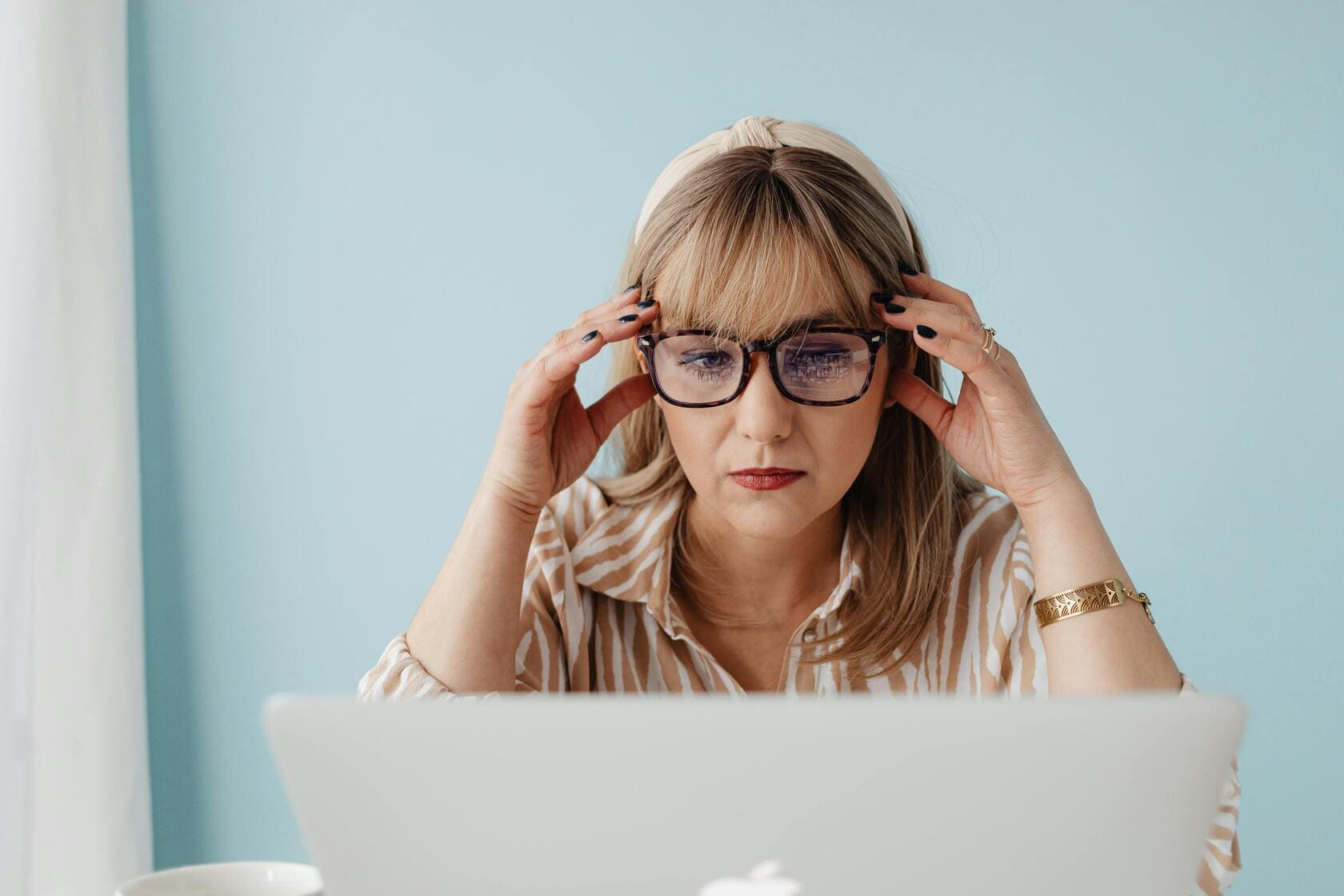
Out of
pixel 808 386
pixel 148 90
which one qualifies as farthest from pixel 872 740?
pixel 148 90

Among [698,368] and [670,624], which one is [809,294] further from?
[670,624]

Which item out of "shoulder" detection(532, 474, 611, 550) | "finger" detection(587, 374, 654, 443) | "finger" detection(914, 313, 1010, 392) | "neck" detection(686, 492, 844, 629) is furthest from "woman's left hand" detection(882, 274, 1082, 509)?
"shoulder" detection(532, 474, 611, 550)

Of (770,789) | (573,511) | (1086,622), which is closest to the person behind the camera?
(770,789)

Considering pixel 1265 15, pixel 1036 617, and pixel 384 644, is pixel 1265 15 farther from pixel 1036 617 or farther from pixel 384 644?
pixel 384 644

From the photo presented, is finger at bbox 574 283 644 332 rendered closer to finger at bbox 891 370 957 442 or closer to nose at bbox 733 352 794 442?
nose at bbox 733 352 794 442

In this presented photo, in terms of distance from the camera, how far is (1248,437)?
6.54 feet

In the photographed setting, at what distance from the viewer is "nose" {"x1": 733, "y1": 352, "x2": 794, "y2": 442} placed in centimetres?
121

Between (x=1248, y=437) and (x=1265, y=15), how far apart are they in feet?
2.33

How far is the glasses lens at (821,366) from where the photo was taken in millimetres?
1217

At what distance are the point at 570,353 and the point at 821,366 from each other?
0.27 m

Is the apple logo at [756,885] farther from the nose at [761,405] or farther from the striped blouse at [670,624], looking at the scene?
the striped blouse at [670,624]

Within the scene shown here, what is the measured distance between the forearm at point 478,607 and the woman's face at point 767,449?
0.22m

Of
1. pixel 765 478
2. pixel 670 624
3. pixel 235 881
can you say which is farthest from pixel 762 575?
pixel 235 881

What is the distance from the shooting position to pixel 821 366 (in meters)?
1.22
